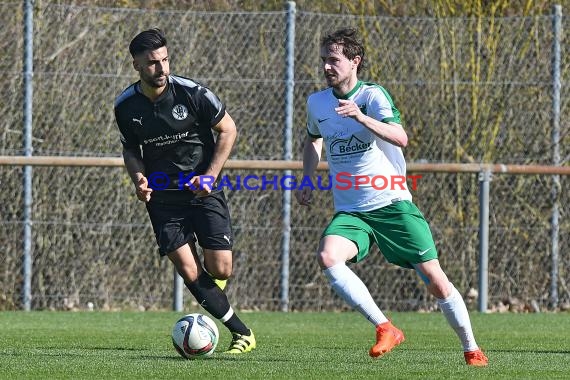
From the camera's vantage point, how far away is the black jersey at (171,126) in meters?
7.55

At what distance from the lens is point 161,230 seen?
7.62 metres

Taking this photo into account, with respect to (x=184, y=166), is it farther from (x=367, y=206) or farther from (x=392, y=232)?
(x=392, y=232)

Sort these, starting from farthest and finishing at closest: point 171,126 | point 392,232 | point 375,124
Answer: point 171,126, point 392,232, point 375,124

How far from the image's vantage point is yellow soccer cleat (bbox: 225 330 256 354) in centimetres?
758

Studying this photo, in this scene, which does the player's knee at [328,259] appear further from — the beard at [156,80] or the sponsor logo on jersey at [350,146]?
the beard at [156,80]

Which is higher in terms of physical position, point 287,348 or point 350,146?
point 350,146

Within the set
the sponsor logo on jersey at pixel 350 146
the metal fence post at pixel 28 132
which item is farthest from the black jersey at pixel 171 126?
the metal fence post at pixel 28 132

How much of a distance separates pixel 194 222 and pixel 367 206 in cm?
126

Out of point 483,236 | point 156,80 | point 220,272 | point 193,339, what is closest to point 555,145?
point 483,236

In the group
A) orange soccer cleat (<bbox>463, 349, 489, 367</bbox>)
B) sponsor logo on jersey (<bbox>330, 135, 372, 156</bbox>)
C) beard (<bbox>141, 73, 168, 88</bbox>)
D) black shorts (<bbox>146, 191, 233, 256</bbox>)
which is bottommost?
orange soccer cleat (<bbox>463, 349, 489, 367</bbox>)

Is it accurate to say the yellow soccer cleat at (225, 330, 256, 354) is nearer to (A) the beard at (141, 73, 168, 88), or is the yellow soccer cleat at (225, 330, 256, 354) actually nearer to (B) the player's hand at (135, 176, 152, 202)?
(B) the player's hand at (135, 176, 152, 202)

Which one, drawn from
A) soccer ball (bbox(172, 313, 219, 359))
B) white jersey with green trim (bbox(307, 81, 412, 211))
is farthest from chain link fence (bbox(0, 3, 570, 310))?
white jersey with green trim (bbox(307, 81, 412, 211))

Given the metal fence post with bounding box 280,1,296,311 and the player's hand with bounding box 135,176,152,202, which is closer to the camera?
the player's hand with bounding box 135,176,152,202

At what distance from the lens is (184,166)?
7625 millimetres
